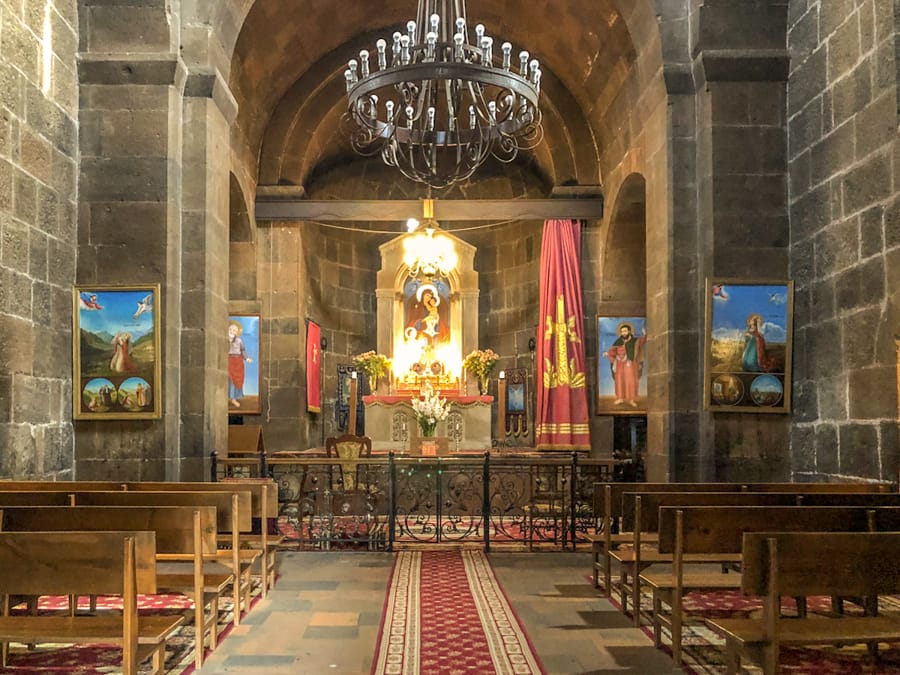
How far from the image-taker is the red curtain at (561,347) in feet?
43.4

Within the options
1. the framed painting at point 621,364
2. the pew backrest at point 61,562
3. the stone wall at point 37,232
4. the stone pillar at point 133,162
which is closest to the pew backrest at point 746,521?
the pew backrest at point 61,562

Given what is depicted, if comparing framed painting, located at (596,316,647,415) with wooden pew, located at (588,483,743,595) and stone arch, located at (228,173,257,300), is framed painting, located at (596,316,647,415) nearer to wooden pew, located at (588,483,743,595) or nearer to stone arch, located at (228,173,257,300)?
stone arch, located at (228,173,257,300)

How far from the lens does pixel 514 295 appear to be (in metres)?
16.2

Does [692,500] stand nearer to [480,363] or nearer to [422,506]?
[422,506]

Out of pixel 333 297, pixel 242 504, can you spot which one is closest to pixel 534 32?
pixel 333 297

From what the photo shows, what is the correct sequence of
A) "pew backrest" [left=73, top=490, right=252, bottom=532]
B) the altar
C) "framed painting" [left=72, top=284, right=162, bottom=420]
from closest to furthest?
1. "pew backrest" [left=73, top=490, right=252, bottom=532]
2. "framed painting" [left=72, top=284, right=162, bottom=420]
3. the altar

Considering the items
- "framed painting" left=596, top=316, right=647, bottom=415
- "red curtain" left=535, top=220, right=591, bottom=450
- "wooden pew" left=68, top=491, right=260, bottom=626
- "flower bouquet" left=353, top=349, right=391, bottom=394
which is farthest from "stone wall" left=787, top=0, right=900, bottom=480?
"flower bouquet" left=353, top=349, right=391, bottom=394

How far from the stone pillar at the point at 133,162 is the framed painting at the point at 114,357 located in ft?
0.44

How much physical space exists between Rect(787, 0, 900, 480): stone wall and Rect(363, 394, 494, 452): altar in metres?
5.94

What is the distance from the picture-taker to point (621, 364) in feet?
43.5

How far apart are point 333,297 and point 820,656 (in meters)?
12.5

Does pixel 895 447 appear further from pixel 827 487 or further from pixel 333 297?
pixel 333 297

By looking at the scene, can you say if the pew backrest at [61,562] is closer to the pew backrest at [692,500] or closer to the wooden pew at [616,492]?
the pew backrest at [692,500]

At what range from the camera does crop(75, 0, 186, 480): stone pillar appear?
8.16m
